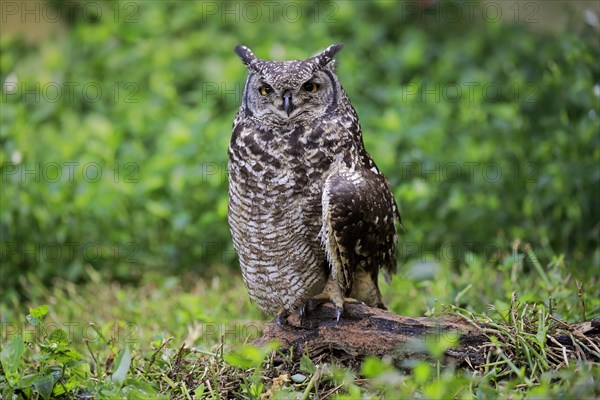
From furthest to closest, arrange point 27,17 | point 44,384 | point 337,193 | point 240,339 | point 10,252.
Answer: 1. point 27,17
2. point 10,252
3. point 240,339
4. point 337,193
5. point 44,384

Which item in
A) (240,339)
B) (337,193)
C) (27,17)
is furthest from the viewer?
(27,17)

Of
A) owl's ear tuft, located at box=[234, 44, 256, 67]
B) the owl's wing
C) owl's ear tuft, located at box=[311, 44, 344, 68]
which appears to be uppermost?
owl's ear tuft, located at box=[311, 44, 344, 68]

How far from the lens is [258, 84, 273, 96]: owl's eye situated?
368 cm

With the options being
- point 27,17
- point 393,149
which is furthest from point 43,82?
point 393,149

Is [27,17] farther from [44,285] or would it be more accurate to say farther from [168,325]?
[168,325]

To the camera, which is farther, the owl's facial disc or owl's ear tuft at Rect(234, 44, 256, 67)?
owl's ear tuft at Rect(234, 44, 256, 67)

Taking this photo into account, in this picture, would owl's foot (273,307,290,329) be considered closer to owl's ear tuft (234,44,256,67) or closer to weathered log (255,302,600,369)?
weathered log (255,302,600,369)

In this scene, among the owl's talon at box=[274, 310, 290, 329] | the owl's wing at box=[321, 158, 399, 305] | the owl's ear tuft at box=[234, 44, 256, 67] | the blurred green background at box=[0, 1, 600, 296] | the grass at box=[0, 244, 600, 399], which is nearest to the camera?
the grass at box=[0, 244, 600, 399]

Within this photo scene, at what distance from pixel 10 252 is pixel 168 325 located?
1515mm

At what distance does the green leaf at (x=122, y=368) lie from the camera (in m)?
2.90

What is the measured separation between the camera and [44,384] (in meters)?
3.12

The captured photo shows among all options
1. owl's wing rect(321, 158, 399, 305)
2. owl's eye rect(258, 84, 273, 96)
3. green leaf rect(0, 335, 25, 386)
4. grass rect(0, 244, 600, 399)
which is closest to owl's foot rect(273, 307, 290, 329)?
grass rect(0, 244, 600, 399)

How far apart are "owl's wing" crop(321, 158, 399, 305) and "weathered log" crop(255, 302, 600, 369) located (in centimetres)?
22

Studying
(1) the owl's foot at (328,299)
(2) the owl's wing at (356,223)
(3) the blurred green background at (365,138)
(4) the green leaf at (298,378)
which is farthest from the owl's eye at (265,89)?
(3) the blurred green background at (365,138)
